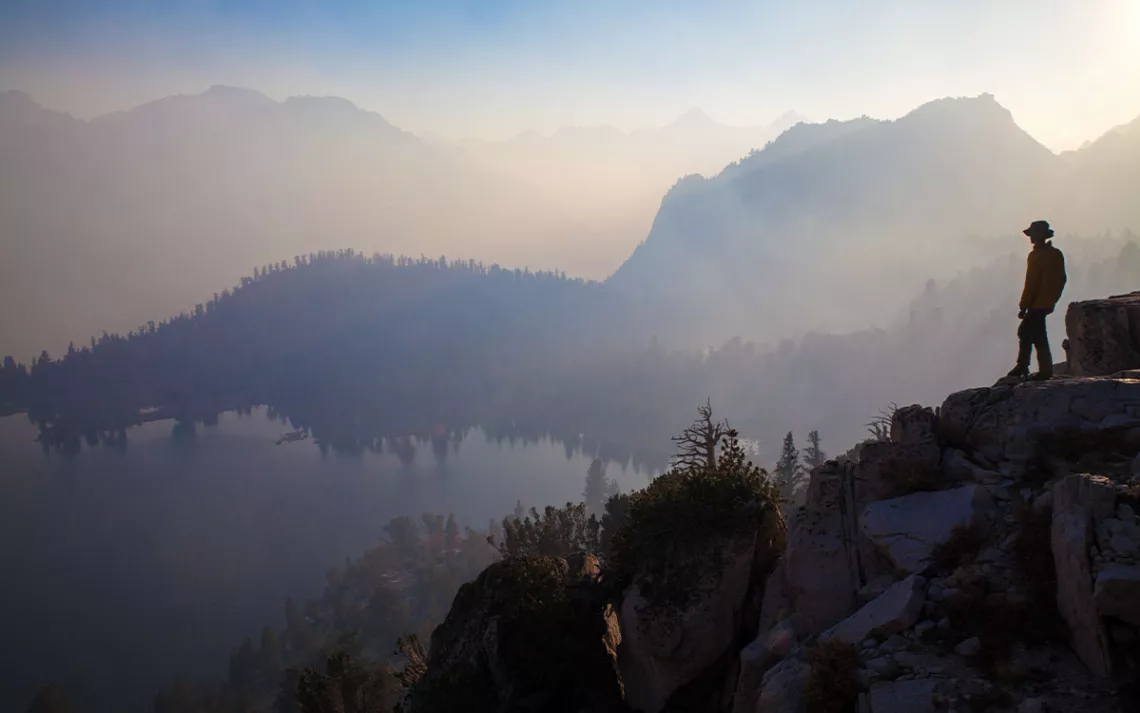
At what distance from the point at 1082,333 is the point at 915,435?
5.16 m

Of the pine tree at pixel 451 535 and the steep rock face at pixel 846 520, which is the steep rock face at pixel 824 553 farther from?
the pine tree at pixel 451 535

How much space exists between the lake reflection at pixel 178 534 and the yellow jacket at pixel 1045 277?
103335 millimetres

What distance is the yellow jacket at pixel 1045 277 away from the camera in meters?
12.1

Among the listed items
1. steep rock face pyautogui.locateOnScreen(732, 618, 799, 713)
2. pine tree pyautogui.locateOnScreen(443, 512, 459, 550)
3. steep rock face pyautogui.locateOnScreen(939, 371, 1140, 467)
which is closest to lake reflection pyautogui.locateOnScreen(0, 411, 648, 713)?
pine tree pyautogui.locateOnScreen(443, 512, 459, 550)

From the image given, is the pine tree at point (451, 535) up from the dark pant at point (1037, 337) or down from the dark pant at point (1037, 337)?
down

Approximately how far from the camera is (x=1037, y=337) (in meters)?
12.6

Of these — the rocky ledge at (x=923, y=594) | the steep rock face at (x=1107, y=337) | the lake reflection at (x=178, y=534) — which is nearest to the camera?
the rocky ledge at (x=923, y=594)

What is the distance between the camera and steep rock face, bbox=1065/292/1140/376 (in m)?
12.8

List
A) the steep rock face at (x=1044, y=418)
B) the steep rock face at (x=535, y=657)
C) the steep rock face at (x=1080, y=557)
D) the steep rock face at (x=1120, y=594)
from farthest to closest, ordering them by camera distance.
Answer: the steep rock face at (x=535, y=657) → the steep rock face at (x=1044, y=418) → the steep rock face at (x=1080, y=557) → the steep rock face at (x=1120, y=594)

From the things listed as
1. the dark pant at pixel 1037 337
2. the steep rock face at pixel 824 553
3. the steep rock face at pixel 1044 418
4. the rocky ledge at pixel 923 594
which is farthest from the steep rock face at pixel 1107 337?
the steep rock face at pixel 824 553

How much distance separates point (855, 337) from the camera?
153625 millimetres

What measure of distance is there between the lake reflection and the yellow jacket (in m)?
103

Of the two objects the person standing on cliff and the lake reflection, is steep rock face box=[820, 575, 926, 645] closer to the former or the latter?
the person standing on cliff

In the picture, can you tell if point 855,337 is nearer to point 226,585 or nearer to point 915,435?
point 226,585
